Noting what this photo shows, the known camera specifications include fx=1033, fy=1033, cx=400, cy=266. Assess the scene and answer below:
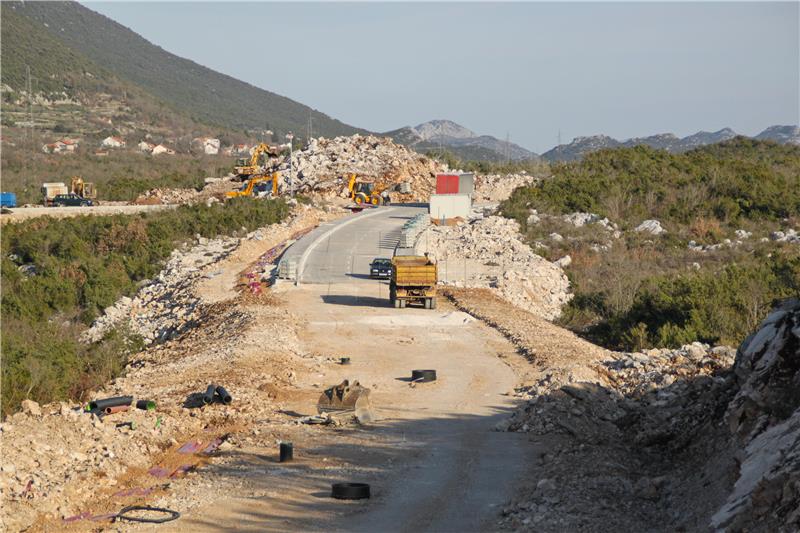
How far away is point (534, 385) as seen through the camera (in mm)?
20500

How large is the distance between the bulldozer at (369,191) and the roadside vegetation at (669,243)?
8905mm

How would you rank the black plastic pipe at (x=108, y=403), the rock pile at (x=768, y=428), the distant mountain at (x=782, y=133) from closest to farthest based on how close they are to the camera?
the rock pile at (x=768, y=428), the black plastic pipe at (x=108, y=403), the distant mountain at (x=782, y=133)

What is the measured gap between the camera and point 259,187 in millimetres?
67562

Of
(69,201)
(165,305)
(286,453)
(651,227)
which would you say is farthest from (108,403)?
(69,201)

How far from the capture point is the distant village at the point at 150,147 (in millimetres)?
106312

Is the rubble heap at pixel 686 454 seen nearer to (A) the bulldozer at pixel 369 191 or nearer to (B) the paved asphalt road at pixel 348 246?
(B) the paved asphalt road at pixel 348 246

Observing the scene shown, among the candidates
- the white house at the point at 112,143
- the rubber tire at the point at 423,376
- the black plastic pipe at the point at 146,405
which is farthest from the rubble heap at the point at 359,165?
the white house at the point at 112,143

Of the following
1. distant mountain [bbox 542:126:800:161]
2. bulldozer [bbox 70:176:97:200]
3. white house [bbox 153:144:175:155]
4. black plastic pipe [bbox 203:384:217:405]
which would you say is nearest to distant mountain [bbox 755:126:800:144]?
distant mountain [bbox 542:126:800:161]

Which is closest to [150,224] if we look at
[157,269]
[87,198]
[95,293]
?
[157,269]

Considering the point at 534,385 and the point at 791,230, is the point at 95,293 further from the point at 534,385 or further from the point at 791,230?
the point at 791,230

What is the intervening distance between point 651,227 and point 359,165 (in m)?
26.5

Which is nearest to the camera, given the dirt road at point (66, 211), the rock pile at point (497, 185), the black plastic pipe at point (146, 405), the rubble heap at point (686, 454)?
the rubble heap at point (686, 454)

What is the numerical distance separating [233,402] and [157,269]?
2447cm

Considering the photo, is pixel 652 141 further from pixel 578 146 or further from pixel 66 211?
pixel 66 211
